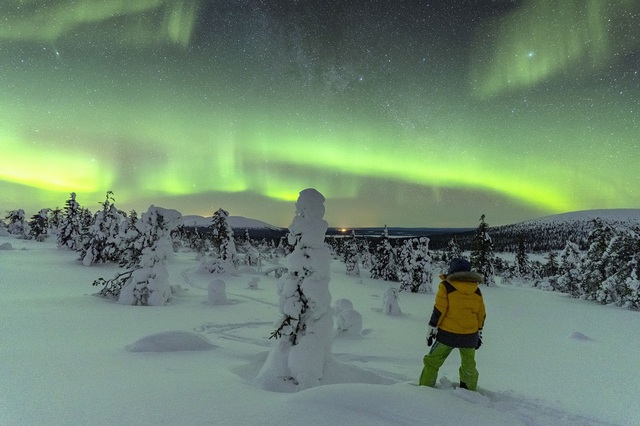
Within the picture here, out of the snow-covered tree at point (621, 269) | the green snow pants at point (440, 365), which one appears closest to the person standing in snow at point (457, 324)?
the green snow pants at point (440, 365)

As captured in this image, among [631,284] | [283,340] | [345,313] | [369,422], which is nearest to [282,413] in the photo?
[369,422]

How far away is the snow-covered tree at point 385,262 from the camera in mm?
40656

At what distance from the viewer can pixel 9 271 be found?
21.5m

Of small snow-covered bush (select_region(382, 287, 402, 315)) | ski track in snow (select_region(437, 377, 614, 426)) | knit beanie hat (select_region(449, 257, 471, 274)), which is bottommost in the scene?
small snow-covered bush (select_region(382, 287, 402, 315))

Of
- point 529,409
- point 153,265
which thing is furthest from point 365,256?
point 529,409

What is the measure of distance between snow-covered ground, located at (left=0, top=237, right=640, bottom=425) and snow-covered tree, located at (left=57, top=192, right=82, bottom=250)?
28.4m

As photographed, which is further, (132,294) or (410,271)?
(410,271)

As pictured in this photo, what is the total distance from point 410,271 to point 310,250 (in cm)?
2614

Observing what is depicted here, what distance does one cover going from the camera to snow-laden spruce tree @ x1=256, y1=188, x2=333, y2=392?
539cm

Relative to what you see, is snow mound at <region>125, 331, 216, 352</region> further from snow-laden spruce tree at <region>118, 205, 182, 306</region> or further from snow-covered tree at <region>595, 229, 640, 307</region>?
snow-covered tree at <region>595, 229, 640, 307</region>

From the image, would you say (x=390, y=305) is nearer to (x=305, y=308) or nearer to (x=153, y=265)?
(x=305, y=308)

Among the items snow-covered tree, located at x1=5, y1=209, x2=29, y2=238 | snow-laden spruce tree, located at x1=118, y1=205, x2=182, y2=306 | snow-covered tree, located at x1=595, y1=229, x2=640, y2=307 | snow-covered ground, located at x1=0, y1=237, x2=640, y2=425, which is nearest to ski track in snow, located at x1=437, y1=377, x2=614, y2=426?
snow-covered ground, located at x1=0, y1=237, x2=640, y2=425

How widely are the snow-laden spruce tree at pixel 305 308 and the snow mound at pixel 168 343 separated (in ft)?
6.26

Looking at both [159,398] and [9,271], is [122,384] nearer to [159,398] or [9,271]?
[159,398]
